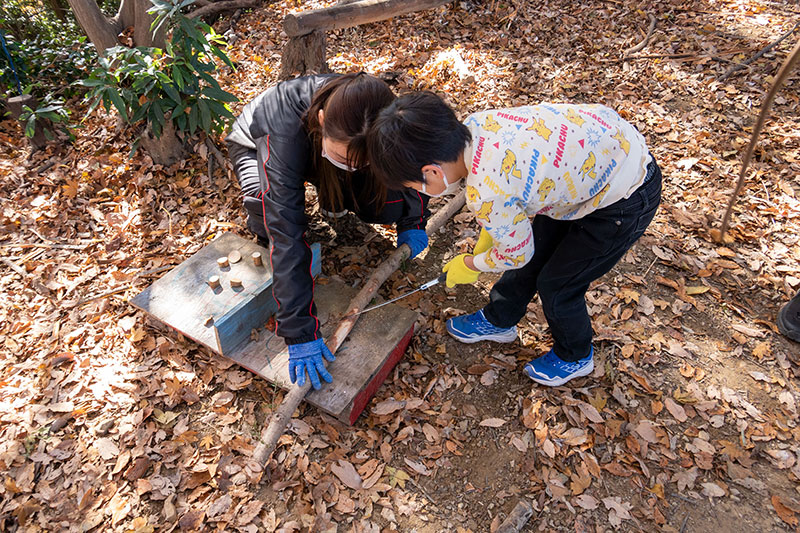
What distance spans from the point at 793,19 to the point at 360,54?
16.0 feet

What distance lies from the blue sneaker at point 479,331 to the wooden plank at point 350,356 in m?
0.32

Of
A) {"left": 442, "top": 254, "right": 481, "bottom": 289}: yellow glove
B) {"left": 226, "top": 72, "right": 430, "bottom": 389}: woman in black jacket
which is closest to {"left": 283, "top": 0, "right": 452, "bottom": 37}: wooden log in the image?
{"left": 226, "top": 72, "right": 430, "bottom": 389}: woman in black jacket

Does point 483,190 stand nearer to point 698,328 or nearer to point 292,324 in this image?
point 292,324

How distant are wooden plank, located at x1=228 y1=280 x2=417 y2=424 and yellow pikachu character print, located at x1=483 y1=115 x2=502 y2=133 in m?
1.35

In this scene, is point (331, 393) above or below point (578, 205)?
below

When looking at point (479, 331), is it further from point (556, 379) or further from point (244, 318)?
point (244, 318)

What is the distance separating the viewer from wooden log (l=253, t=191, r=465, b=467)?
221cm

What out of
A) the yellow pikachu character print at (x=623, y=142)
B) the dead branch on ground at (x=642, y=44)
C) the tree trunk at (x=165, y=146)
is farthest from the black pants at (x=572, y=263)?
the dead branch on ground at (x=642, y=44)

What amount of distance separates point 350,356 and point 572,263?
1254 millimetres

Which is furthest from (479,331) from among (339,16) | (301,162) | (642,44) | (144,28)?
(642,44)

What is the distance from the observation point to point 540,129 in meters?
1.69

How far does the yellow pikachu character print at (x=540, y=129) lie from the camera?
168cm

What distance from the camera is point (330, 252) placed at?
11.1 feet

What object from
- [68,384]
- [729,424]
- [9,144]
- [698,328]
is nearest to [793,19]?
[698,328]
